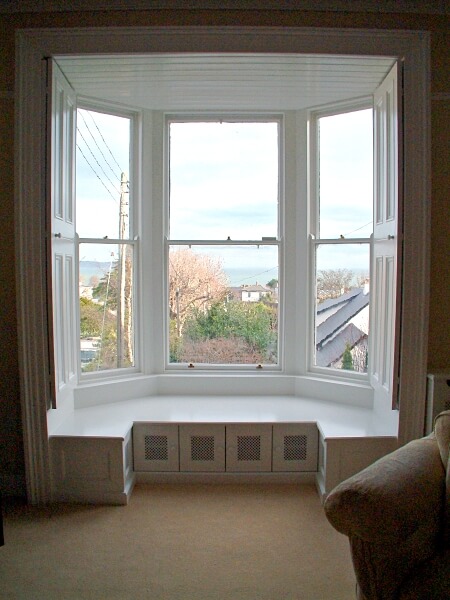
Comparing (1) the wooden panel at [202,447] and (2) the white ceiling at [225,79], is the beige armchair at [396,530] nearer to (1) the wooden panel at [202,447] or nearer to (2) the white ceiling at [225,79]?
(1) the wooden panel at [202,447]

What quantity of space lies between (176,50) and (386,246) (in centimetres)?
175

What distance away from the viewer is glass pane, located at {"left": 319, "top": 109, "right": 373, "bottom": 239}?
3.61 meters

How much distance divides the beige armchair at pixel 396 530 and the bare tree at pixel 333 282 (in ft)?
6.71

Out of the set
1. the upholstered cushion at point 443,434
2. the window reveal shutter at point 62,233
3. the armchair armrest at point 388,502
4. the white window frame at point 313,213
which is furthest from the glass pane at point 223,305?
the armchair armrest at point 388,502

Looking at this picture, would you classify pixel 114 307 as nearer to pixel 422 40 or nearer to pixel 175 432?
pixel 175 432

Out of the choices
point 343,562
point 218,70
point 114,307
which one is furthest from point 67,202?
Answer: point 343,562

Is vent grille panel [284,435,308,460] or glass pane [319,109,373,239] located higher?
glass pane [319,109,373,239]

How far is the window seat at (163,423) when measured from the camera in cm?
298

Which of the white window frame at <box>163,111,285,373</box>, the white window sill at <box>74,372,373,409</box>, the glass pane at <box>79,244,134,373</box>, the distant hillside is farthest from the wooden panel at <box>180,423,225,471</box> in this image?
the distant hillside

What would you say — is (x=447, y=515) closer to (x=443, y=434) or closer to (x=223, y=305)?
(x=443, y=434)

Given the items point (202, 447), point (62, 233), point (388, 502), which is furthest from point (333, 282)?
point (388, 502)

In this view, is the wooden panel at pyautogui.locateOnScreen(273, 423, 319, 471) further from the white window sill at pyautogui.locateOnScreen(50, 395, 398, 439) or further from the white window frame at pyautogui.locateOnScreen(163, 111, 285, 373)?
the white window frame at pyautogui.locateOnScreen(163, 111, 285, 373)

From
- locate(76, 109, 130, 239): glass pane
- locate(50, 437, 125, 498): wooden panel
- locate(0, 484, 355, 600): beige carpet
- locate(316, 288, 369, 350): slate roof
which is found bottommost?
locate(0, 484, 355, 600): beige carpet

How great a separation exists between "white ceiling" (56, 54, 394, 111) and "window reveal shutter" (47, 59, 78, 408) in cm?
20
